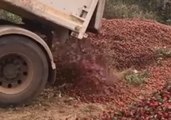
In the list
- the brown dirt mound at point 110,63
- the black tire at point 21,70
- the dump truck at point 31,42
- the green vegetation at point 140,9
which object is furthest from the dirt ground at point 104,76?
the green vegetation at point 140,9

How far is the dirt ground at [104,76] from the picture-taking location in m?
8.82

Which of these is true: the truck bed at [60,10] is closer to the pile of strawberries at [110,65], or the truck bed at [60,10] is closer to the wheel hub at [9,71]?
the wheel hub at [9,71]

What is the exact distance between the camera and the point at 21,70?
872 centimetres

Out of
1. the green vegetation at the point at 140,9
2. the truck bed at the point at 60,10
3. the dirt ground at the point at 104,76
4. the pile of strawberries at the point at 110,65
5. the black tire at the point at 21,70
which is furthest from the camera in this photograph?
the green vegetation at the point at 140,9

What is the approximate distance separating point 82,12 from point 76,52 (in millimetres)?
1732

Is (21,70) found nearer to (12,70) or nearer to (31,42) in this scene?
(12,70)

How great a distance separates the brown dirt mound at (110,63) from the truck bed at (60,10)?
3.74ft

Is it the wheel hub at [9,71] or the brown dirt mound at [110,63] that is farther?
the brown dirt mound at [110,63]

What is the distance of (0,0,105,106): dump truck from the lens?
8.48m

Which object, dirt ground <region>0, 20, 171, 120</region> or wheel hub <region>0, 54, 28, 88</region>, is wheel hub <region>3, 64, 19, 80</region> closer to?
wheel hub <region>0, 54, 28, 88</region>

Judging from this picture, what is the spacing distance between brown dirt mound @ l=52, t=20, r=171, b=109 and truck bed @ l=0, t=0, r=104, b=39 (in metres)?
1.14

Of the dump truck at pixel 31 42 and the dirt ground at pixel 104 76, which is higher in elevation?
the dump truck at pixel 31 42

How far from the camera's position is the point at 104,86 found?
388 inches

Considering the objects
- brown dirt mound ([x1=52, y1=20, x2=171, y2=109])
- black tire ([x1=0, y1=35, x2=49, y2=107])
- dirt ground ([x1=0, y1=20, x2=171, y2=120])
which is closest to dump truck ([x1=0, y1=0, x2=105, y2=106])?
black tire ([x1=0, y1=35, x2=49, y2=107])
